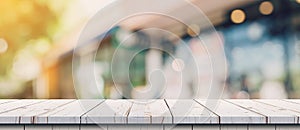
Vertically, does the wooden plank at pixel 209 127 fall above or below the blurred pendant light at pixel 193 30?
below

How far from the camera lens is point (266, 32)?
1.80 m

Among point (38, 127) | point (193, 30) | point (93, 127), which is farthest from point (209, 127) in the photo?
point (193, 30)

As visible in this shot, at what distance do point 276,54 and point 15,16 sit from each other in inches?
45.9

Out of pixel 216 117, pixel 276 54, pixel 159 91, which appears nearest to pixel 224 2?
pixel 276 54

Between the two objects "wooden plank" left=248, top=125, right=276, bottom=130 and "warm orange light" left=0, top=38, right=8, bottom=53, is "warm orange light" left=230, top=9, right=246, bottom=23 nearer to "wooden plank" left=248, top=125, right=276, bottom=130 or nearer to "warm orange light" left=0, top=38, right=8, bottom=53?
"wooden plank" left=248, top=125, right=276, bottom=130

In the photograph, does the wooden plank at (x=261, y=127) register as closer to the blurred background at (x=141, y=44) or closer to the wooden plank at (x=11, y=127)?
the wooden plank at (x=11, y=127)

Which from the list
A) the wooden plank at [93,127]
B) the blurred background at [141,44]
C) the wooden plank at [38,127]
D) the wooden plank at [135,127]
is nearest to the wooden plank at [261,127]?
the wooden plank at [135,127]

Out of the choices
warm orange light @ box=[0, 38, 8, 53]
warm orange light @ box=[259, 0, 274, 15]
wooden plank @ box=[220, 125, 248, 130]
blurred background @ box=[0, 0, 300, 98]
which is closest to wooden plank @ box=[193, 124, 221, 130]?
wooden plank @ box=[220, 125, 248, 130]

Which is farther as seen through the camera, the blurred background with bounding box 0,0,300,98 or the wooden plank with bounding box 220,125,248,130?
the blurred background with bounding box 0,0,300,98

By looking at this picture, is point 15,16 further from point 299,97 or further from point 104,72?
point 299,97

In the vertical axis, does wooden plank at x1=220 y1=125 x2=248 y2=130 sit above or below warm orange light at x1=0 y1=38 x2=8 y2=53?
below

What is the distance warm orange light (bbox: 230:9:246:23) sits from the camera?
5.97 ft

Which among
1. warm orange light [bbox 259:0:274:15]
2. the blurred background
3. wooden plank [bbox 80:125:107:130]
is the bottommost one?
wooden plank [bbox 80:125:107:130]

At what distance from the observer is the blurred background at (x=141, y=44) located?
181cm
